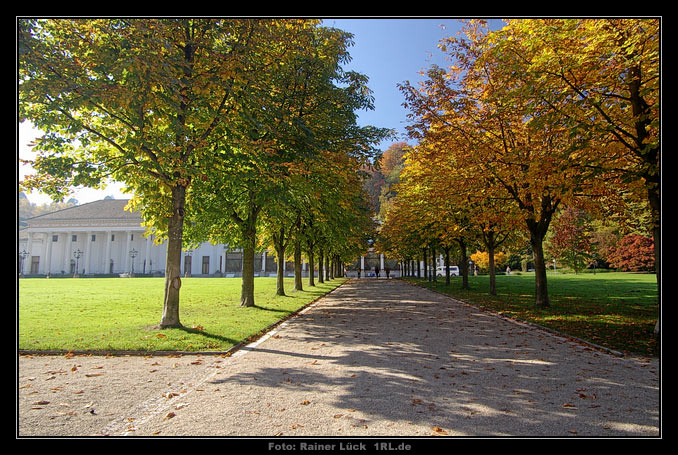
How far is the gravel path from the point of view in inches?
155

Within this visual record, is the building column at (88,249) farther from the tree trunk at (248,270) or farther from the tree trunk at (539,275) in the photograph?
the tree trunk at (539,275)

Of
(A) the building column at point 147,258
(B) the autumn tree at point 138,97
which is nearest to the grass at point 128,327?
(B) the autumn tree at point 138,97

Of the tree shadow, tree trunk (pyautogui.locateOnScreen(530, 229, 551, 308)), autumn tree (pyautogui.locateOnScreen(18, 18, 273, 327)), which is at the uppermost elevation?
autumn tree (pyautogui.locateOnScreen(18, 18, 273, 327))

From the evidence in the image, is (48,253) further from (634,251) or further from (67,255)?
(634,251)

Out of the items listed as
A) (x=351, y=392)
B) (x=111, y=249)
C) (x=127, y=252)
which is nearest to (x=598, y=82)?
(x=351, y=392)

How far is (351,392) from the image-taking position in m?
5.10

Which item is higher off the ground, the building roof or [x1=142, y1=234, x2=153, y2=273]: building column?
the building roof

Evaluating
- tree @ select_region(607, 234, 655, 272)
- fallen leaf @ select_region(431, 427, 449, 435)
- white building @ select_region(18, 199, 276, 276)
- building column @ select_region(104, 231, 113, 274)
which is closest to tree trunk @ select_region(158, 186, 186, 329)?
fallen leaf @ select_region(431, 427, 449, 435)

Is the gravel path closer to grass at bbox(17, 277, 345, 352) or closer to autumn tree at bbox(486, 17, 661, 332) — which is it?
grass at bbox(17, 277, 345, 352)

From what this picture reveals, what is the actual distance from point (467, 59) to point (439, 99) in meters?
1.95

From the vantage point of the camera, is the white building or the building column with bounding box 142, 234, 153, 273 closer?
the white building

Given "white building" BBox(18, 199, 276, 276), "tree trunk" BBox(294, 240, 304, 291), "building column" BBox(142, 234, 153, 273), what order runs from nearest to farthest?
1. "tree trunk" BBox(294, 240, 304, 291)
2. "white building" BBox(18, 199, 276, 276)
3. "building column" BBox(142, 234, 153, 273)

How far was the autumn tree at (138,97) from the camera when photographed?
24.0 ft

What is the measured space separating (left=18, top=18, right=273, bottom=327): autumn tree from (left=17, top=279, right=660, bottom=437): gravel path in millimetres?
4269
